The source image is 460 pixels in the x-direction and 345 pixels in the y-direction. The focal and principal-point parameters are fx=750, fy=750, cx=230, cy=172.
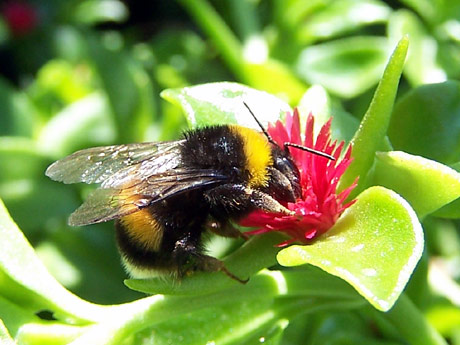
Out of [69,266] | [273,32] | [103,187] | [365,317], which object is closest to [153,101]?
[273,32]

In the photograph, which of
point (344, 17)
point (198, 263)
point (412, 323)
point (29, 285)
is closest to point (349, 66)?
point (344, 17)

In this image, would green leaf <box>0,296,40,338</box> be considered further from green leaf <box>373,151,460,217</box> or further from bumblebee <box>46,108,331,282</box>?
green leaf <box>373,151,460,217</box>

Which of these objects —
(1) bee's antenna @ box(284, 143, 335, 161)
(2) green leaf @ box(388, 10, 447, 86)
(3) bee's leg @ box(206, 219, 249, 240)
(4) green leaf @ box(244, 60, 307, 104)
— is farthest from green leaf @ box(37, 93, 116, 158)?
(1) bee's antenna @ box(284, 143, 335, 161)

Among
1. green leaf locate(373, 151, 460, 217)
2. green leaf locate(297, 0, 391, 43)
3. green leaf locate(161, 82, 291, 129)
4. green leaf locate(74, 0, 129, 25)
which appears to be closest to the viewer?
green leaf locate(373, 151, 460, 217)

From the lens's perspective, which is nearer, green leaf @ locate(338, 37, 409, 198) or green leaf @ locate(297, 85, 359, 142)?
green leaf @ locate(338, 37, 409, 198)

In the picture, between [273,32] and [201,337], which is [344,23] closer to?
[273,32]

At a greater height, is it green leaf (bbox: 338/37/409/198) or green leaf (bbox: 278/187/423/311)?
green leaf (bbox: 338/37/409/198)

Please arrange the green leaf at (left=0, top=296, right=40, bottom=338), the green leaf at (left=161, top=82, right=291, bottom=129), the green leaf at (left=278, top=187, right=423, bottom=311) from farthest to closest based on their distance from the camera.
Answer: the green leaf at (left=161, top=82, right=291, bottom=129)
the green leaf at (left=0, top=296, right=40, bottom=338)
the green leaf at (left=278, top=187, right=423, bottom=311)

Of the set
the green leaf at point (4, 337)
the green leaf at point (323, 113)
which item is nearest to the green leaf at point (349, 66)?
the green leaf at point (323, 113)
